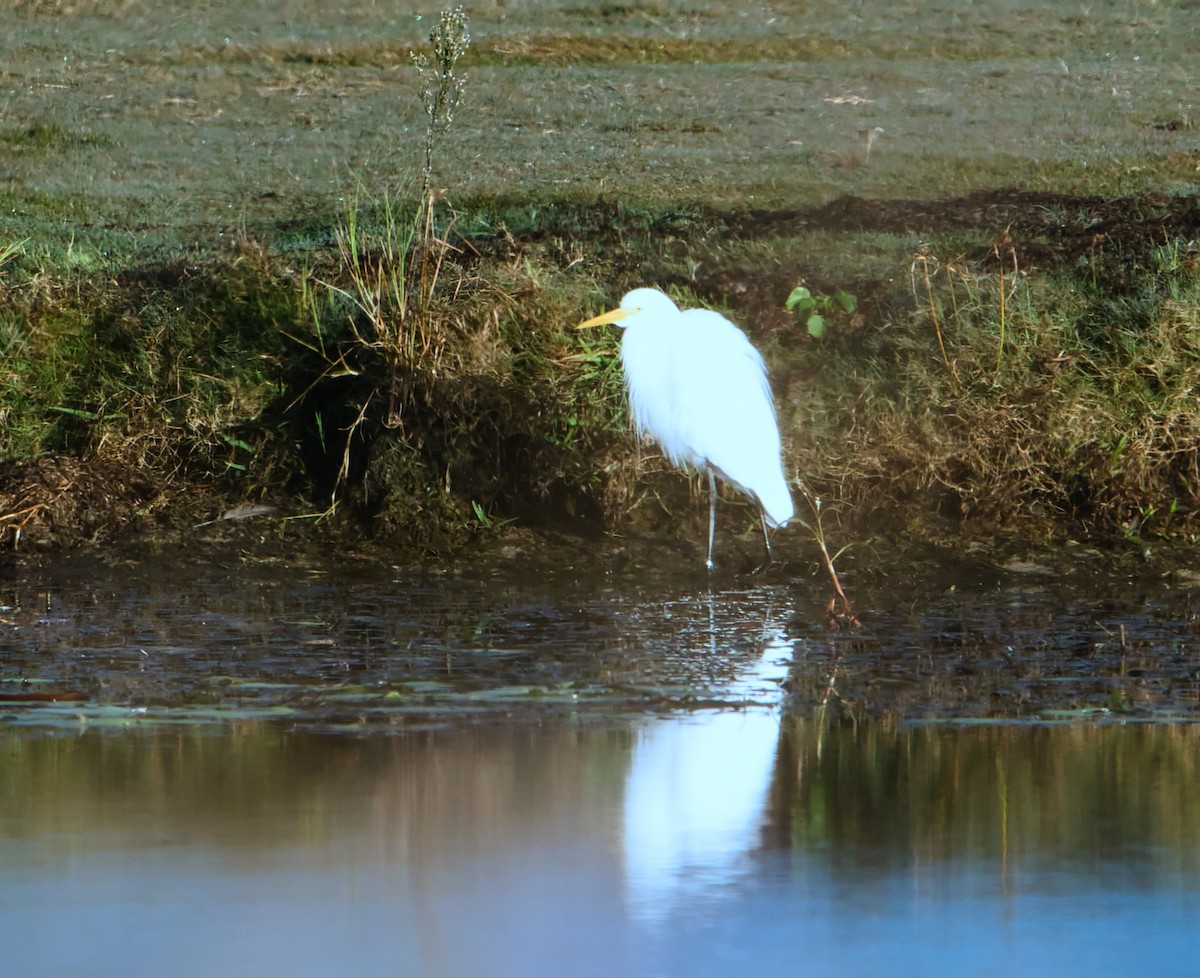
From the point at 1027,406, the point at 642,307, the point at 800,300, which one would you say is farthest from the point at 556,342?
the point at 1027,406

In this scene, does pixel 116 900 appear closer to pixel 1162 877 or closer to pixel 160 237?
pixel 1162 877

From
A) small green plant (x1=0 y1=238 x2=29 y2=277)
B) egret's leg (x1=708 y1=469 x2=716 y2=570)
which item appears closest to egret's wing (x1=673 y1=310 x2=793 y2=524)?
egret's leg (x1=708 y1=469 x2=716 y2=570)

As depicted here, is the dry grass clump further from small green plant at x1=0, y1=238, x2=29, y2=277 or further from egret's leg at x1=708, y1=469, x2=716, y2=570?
small green plant at x1=0, y1=238, x2=29, y2=277

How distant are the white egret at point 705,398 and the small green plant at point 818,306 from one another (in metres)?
0.67

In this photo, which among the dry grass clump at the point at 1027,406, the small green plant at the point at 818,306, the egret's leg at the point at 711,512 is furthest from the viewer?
the small green plant at the point at 818,306

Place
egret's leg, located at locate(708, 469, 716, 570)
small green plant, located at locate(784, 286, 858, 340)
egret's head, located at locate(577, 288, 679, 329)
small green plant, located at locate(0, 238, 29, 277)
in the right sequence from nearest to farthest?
egret's leg, located at locate(708, 469, 716, 570), egret's head, located at locate(577, 288, 679, 329), small green plant, located at locate(784, 286, 858, 340), small green plant, located at locate(0, 238, 29, 277)

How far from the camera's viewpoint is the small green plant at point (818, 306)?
22.7ft

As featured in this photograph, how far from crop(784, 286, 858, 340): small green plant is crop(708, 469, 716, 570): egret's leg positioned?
925 mm

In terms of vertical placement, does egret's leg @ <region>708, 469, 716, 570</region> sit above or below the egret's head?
below

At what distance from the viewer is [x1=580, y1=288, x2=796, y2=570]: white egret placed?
593 cm

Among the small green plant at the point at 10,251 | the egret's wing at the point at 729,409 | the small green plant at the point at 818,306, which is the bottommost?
the egret's wing at the point at 729,409

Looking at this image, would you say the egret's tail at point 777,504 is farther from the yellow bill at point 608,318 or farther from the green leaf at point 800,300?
the green leaf at point 800,300

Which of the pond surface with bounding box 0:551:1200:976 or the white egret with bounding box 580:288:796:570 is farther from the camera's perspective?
the white egret with bounding box 580:288:796:570

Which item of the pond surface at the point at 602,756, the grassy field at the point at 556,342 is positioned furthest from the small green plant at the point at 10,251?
the pond surface at the point at 602,756
